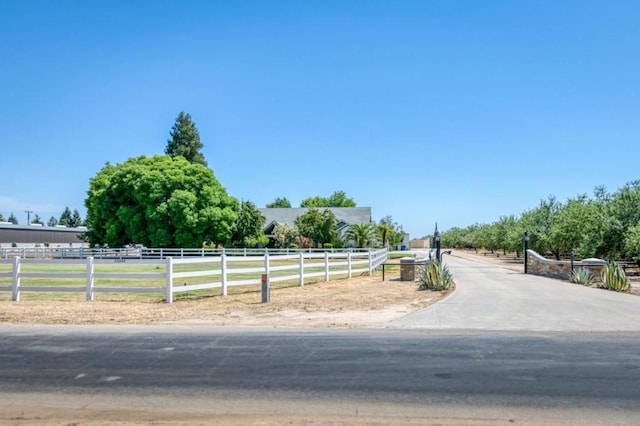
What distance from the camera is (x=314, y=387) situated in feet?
21.1

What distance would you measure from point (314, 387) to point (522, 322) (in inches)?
260

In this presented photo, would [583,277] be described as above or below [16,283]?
below

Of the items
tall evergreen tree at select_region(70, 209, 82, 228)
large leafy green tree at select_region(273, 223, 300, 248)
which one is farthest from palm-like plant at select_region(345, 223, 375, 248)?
tall evergreen tree at select_region(70, 209, 82, 228)

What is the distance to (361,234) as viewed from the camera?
62.8 m

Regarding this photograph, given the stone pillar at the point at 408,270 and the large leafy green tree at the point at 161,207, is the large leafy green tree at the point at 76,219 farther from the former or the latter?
the stone pillar at the point at 408,270

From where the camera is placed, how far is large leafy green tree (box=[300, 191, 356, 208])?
10812 cm

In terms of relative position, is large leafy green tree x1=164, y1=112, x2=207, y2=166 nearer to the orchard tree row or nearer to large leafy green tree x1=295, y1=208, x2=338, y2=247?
large leafy green tree x1=295, y1=208, x2=338, y2=247

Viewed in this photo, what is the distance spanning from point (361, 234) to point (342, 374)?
56046mm

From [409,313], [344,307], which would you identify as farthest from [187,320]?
[409,313]

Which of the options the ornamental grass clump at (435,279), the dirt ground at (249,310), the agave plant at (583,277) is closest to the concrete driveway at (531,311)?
the ornamental grass clump at (435,279)

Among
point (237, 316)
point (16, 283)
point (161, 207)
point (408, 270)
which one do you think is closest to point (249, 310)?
point (237, 316)

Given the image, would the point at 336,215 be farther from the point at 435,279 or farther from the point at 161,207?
the point at 435,279

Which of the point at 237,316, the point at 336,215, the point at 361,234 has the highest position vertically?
the point at 336,215

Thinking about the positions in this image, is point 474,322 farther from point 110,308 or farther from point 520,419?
→ point 110,308
